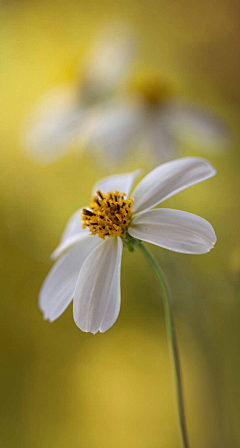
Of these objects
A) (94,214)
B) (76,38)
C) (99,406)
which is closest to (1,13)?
(76,38)

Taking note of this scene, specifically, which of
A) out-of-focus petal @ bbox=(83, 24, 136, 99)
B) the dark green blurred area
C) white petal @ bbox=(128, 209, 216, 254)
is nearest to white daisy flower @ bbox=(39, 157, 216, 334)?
white petal @ bbox=(128, 209, 216, 254)

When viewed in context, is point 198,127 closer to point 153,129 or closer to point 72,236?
point 153,129

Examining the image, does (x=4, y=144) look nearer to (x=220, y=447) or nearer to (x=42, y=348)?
(x=42, y=348)

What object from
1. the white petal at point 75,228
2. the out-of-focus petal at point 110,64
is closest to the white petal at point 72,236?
the white petal at point 75,228

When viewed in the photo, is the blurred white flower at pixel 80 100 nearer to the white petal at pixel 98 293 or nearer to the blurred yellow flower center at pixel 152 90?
the blurred yellow flower center at pixel 152 90

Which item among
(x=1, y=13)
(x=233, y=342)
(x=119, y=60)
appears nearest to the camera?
(x=233, y=342)

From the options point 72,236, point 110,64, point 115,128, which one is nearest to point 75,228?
point 72,236
